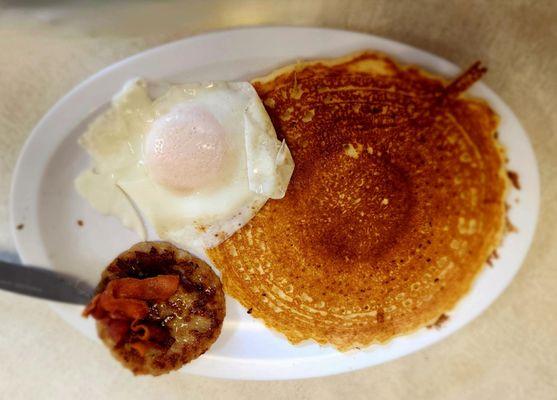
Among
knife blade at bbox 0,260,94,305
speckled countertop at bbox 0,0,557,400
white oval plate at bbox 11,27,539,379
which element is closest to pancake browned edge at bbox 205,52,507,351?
white oval plate at bbox 11,27,539,379

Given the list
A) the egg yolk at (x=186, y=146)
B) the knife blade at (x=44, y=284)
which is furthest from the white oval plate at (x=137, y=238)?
the egg yolk at (x=186, y=146)

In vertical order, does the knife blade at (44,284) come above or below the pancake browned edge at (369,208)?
below

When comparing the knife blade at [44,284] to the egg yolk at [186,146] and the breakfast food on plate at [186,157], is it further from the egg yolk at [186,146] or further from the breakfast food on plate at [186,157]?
the egg yolk at [186,146]

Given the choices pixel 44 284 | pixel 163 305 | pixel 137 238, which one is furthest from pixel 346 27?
pixel 44 284

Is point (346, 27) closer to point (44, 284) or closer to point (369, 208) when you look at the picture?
point (369, 208)

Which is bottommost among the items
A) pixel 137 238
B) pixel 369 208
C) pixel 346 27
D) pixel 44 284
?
pixel 44 284

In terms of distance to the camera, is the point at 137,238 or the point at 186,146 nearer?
the point at 186,146

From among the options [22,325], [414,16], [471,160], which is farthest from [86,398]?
[414,16]
